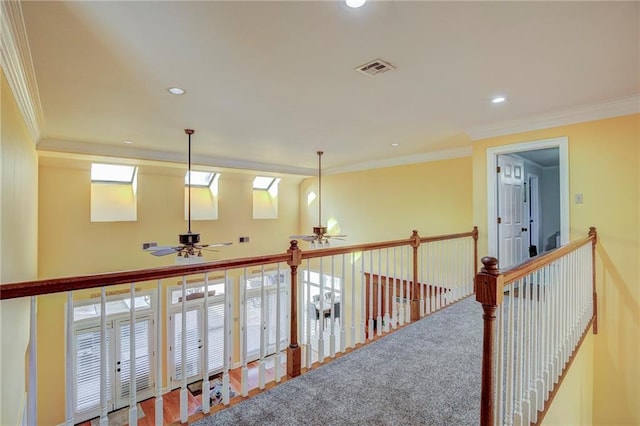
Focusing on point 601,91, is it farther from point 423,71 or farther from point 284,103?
point 284,103

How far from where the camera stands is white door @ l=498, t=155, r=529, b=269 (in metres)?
4.53

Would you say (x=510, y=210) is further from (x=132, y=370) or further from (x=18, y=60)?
(x=18, y=60)

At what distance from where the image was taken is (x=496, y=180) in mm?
4461

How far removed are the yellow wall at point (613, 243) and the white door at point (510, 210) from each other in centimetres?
88

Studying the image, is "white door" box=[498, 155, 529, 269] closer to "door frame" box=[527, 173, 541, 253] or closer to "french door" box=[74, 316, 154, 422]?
"door frame" box=[527, 173, 541, 253]

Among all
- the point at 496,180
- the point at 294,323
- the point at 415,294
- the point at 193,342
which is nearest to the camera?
the point at 294,323

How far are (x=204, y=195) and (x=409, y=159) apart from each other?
4973 mm

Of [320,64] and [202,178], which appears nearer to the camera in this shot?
[320,64]

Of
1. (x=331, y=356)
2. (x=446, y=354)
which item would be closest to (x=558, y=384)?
(x=446, y=354)

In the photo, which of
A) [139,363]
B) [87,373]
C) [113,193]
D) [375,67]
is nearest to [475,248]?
[375,67]

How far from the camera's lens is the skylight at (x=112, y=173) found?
6.29 metres

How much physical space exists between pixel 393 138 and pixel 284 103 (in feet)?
7.27

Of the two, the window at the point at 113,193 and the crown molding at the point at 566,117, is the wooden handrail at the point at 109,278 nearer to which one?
the crown molding at the point at 566,117

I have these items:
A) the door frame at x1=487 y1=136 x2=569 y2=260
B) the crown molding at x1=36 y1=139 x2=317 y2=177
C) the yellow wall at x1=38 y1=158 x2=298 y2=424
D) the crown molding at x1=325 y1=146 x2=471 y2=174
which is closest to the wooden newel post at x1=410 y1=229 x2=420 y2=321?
the door frame at x1=487 y1=136 x2=569 y2=260
